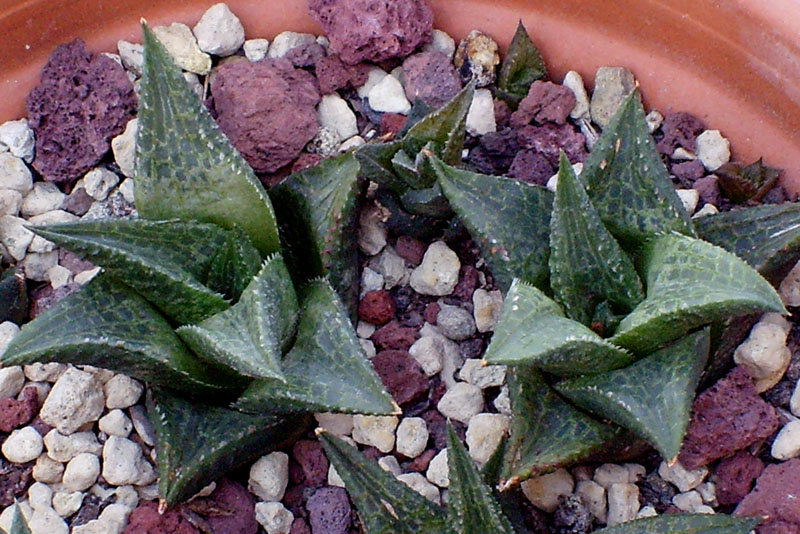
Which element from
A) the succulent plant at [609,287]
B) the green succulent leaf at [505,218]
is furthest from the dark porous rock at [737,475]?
the green succulent leaf at [505,218]

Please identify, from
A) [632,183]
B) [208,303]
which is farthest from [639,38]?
[208,303]

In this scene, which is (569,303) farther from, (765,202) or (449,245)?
(765,202)

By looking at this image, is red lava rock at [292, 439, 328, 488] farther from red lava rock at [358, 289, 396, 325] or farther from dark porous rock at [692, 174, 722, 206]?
dark porous rock at [692, 174, 722, 206]

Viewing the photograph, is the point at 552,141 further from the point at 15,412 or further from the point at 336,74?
the point at 15,412

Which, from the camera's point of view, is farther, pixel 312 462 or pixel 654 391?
pixel 312 462

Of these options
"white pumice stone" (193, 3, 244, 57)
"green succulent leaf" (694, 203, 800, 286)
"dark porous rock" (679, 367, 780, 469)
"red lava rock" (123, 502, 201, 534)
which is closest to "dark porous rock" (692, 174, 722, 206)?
"green succulent leaf" (694, 203, 800, 286)
